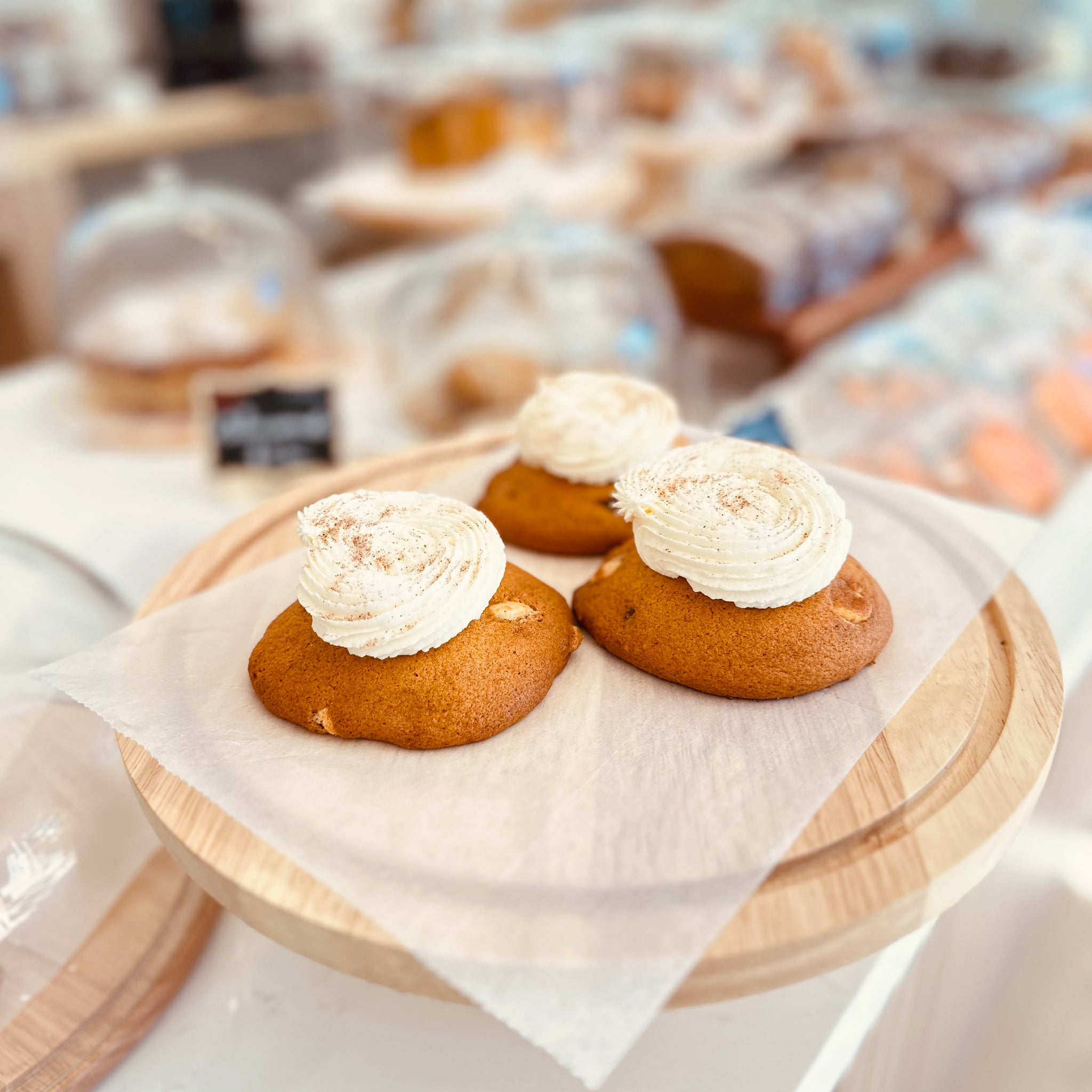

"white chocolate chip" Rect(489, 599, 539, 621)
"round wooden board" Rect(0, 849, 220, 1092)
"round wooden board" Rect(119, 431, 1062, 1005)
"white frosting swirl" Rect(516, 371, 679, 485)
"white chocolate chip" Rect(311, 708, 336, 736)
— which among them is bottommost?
"round wooden board" Rect(0, 849, 220, 1092)

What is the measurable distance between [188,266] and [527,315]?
683 mm

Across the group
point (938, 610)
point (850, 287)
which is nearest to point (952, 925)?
point (938, 610)

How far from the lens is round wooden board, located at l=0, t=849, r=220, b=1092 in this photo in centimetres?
77

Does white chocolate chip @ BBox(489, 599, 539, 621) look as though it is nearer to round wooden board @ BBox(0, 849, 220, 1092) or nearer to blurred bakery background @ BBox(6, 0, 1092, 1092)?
round wooden board @ BBox(0, 849, 220, 1092)

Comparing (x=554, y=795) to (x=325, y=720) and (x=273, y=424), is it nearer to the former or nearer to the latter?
(x=325, y=720)

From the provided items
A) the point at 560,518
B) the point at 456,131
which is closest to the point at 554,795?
the point at 560,518

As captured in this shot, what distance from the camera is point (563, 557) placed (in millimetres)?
951

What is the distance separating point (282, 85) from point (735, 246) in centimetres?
291

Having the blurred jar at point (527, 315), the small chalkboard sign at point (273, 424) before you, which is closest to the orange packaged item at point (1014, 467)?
the blurred jar at point (527, 315)

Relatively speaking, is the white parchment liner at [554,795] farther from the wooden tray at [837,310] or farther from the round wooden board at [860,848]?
the wooden tray at [837,310]

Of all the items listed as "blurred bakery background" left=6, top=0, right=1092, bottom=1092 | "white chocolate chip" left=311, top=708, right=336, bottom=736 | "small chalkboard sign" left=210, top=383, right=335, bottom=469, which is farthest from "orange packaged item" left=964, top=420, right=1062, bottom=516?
"white chocolate chip" left=311, top=708, right=336, bottom=736

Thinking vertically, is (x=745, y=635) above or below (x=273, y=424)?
above

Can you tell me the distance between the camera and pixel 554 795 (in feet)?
2.22

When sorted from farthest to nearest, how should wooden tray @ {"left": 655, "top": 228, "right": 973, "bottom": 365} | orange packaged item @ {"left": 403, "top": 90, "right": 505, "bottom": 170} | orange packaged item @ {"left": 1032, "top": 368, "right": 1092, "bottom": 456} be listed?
orange packaged item @ {"left": 403, "top": 90, "right": 505, "bottom": 170}
wooden tray @ {"left": 655, "top": 228, "right": 973, "bottom": 365}
orange packaged item @ {"left": 1032, "top": 368, "right": 1092, "bottom": 456}
